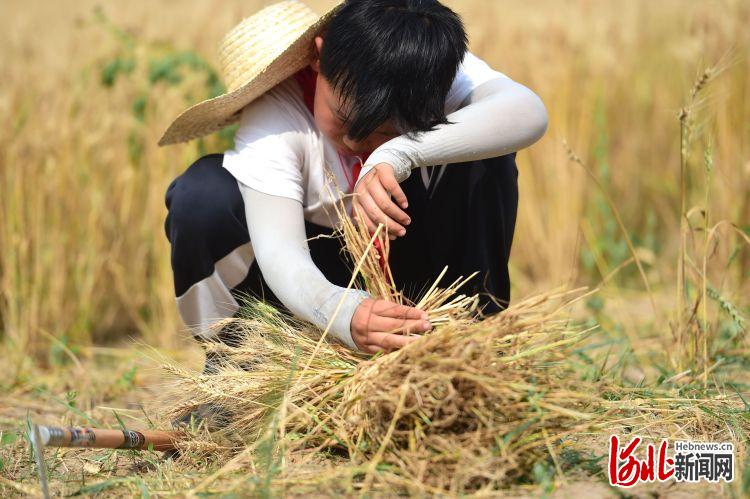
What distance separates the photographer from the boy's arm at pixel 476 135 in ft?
5.21

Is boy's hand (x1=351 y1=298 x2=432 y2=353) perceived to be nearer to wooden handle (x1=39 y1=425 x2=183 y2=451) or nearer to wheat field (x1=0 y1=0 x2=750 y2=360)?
wooden handle (x1=39 y1=425 x2=183 y2=451)

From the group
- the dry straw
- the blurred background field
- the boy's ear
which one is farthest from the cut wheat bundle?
the blurred background field

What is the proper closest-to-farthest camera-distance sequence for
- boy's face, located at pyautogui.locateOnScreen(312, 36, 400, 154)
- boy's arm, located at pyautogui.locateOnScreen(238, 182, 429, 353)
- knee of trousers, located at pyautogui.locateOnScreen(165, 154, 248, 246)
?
boy's arm, located at pyautogui.locateOnScreen(238, 182, 429, 353) → boy's face, located at pyautogui.locateOnScreen(312, 36, 400, 154) → knee of trousers, located at pyautogui.locateOnScreen(165, 154, 248, 246)

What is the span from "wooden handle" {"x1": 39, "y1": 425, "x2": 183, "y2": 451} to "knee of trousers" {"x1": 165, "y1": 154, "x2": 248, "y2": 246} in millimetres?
445

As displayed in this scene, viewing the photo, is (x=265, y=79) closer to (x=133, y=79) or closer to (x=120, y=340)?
(x=133, y=79)

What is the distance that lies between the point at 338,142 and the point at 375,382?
577 mm

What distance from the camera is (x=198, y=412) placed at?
5.57 ft

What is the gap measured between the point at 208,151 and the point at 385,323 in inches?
67.4

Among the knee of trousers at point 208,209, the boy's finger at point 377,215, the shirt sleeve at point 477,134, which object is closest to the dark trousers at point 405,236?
the knee of trousers at point 208,209

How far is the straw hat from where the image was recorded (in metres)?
1.76

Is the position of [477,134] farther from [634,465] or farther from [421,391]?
[634,465]

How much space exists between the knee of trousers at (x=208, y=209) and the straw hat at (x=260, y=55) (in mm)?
147

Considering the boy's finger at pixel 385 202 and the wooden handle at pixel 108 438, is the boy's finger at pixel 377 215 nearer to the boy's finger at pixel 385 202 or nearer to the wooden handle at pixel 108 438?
the boy's finger at pixel 385 202

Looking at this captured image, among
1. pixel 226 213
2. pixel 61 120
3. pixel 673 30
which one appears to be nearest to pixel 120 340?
pixel 61 120
